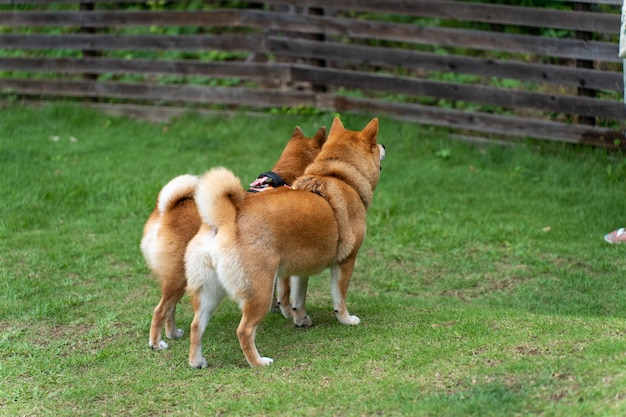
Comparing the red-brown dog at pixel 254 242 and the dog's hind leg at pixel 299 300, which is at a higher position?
the red-brown dog at pixel 254 242

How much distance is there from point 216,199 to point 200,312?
72cm

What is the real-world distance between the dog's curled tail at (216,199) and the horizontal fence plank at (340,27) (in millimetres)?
5653

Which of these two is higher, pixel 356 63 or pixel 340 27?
pixel 340 27

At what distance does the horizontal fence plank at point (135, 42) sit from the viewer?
11.0 m

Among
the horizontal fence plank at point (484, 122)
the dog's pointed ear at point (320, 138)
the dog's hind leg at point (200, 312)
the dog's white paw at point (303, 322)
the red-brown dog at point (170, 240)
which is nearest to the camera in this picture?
the dog's hind leg at point (200, 312)

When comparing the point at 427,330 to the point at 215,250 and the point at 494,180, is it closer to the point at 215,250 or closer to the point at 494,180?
the point at 215,250

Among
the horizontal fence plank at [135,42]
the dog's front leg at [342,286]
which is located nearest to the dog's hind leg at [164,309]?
the dog's front leg at [342,286]

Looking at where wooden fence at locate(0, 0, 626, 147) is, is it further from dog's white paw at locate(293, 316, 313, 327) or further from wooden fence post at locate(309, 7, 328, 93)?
dog's white paw at locate(293, 316, 313, 327)

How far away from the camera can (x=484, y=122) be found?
9766 millimetres

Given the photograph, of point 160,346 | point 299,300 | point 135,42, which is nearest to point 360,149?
point 299,300

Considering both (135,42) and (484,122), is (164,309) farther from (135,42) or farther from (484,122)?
(135,42)

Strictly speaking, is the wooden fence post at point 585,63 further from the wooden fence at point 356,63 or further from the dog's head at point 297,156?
the dog's head at point 297,156

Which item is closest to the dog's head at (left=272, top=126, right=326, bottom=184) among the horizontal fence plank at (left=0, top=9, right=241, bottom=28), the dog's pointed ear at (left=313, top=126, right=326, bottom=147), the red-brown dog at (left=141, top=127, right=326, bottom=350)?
the dog's pointed ear at (left=313, top=126, right=326, bottom=147)

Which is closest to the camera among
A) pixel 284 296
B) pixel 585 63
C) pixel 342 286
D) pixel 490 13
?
pixel 342 286
